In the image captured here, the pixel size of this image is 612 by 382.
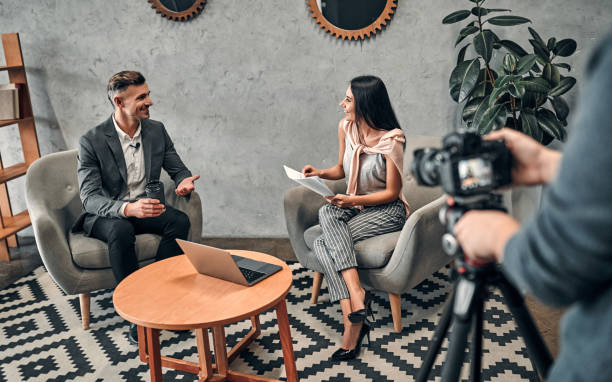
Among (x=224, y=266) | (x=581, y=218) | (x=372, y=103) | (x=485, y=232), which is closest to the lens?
(x=581, y=218)

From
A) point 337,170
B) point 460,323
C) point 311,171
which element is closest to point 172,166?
point 311,171

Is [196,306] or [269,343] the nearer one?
[196,306]

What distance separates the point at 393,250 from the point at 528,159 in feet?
4.62

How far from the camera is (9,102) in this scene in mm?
3295

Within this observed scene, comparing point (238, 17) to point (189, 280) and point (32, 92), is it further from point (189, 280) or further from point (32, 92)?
point (189, 280)

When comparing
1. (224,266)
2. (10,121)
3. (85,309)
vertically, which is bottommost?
(85,309)

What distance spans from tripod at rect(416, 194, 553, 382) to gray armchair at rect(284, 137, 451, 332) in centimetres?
112

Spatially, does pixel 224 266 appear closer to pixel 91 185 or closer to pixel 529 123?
pixel 91 185

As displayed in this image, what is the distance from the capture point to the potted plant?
104 inches

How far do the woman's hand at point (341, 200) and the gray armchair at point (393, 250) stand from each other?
7.2 inches

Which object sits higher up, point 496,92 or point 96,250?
point 496,92

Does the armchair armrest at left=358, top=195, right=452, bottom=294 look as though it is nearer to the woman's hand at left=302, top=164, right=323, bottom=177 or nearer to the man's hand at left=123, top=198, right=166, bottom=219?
the woman's hand at left=302, top=164, right=323, bottom=177

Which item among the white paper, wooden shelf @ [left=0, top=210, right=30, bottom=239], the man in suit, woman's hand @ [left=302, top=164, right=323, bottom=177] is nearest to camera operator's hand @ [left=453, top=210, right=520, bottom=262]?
the white paper

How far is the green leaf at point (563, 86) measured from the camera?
8.66 ft
